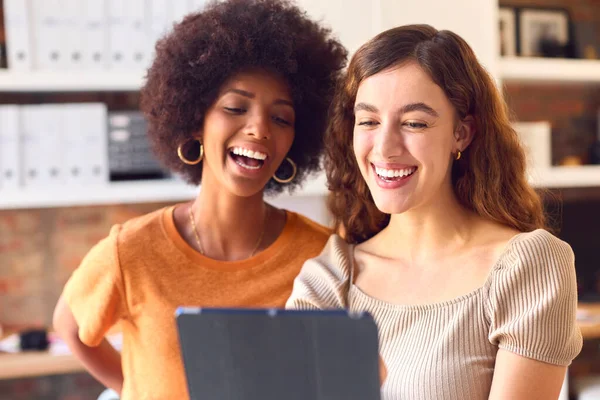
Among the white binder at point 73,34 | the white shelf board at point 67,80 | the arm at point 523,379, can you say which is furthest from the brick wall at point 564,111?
the arm at point 523,379

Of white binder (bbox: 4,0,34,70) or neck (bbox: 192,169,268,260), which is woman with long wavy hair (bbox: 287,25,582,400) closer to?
neck (bbox: 192,169,268,260)

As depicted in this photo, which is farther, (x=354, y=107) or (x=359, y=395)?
(x=354, y=107)

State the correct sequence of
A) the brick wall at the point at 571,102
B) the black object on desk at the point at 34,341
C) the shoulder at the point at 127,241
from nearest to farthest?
the shoulder at the point at 127,241 < the black object on desk at the point at 34,341 < the brick wall at the point at 571,102

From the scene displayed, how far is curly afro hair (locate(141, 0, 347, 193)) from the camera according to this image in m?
1.62

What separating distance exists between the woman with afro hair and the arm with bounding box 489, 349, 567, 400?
595mm

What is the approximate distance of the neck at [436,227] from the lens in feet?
4.63

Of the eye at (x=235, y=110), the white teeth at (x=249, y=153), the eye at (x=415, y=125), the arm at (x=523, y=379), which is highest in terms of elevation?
the eye at (x=235, y=110)

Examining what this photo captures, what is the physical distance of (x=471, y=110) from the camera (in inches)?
54.5

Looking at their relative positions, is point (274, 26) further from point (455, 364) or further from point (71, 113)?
point (71, 113)

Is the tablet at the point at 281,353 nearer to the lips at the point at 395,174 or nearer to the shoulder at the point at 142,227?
the lips at the point at 395,174

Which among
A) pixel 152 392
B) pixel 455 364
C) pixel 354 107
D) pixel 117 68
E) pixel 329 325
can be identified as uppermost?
pixel 117 68

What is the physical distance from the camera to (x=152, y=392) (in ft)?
5.36

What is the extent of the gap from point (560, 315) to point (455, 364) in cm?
19

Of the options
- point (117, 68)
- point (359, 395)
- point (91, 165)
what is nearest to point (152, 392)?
point (359, 395)
